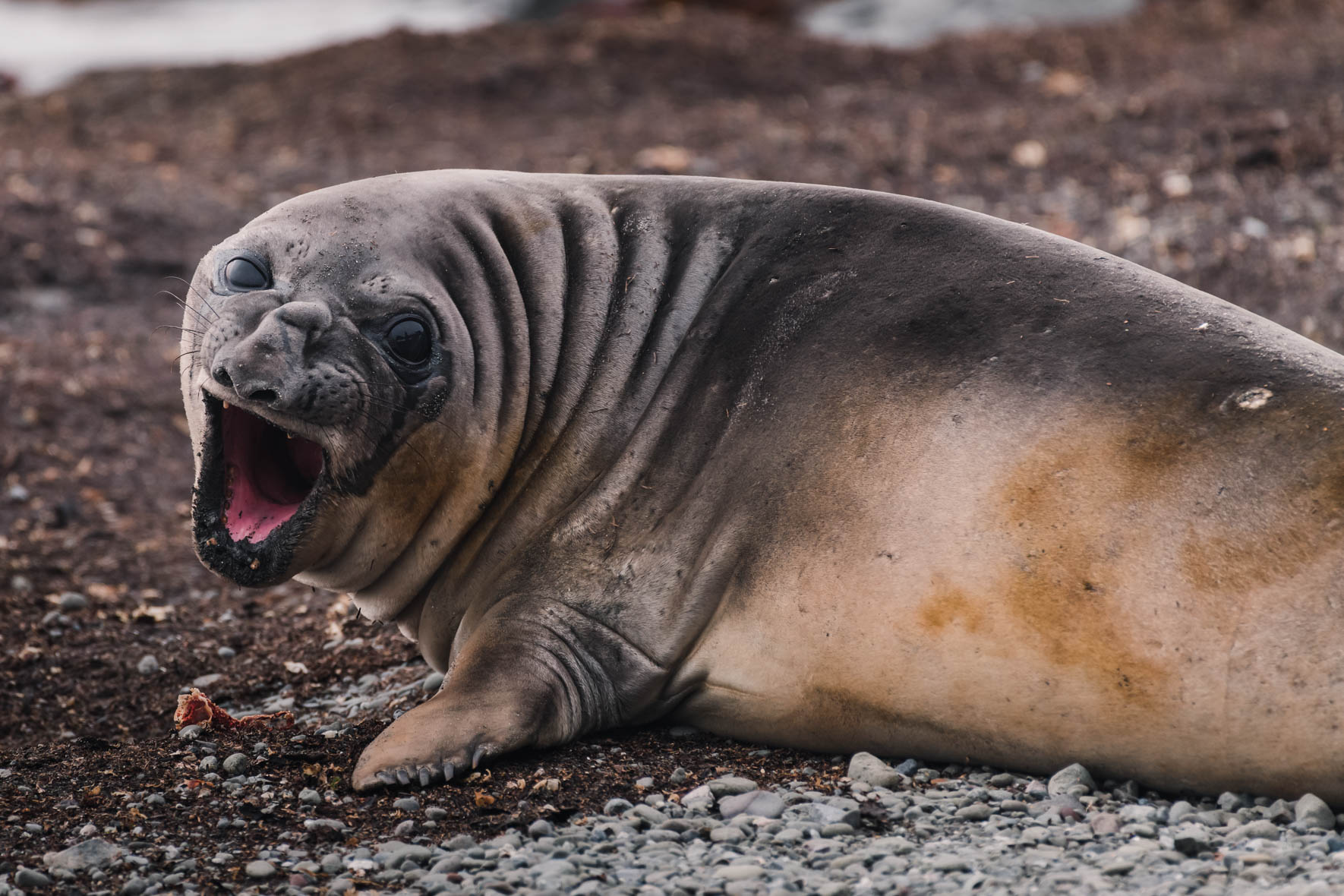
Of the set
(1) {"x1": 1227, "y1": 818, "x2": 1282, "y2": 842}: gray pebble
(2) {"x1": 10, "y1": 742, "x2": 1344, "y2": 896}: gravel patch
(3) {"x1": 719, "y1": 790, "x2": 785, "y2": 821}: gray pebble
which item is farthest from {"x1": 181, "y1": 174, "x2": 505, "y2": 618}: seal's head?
(1) {"x1": 1227, "y1": 818, "x2": 1282, "y2": 842}: gray pebble

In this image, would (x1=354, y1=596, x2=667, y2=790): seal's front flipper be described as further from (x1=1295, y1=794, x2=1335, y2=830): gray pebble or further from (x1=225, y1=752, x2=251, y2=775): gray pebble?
(x1=1295, y1=794, x2=1335, y2=830): gray pebble

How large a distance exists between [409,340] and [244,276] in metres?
0.42

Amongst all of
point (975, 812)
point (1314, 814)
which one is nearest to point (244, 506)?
point (975, 812)

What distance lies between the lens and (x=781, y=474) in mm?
3314

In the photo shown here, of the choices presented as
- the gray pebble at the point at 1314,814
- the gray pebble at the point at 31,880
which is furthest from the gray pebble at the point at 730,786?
the gray pebble at the point at 31,880

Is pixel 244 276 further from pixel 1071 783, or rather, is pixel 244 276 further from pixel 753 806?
pixel 1071 783

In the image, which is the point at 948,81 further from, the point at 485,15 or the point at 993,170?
the point at 485,15

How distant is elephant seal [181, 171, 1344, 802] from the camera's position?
293 cm

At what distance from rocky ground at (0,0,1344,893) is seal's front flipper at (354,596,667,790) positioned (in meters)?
0.06

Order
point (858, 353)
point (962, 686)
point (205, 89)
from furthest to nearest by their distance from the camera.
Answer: point (205, 89)
point (858, 353)
point (962, 686)

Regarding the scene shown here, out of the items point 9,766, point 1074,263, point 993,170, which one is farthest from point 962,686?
point 993,170

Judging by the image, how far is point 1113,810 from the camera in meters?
2.87

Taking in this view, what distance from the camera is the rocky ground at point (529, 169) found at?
8.85 ft

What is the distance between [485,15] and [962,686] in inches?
656
